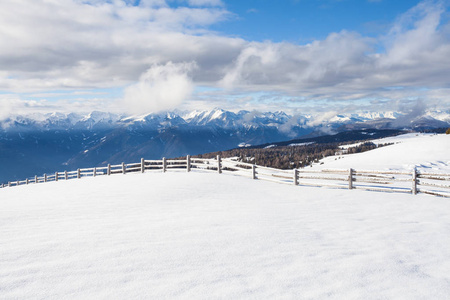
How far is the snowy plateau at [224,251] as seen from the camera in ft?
16.7

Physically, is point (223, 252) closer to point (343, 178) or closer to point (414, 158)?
point (343, 178)

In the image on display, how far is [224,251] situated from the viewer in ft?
22.2

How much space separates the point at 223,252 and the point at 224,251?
2.6 inches

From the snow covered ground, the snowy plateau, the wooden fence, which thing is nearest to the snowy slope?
the wooden fence

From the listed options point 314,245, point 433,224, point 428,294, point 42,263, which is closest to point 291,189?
point 433,224

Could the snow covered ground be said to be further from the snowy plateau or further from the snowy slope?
the snowy slope

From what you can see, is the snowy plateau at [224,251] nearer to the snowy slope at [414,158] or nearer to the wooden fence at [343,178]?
the wooden fence at [343,178]

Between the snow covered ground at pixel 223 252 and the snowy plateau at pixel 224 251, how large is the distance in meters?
0.03

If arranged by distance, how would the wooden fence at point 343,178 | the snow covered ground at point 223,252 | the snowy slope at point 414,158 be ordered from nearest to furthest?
the snow covered ground at point 223,252, the wooden fence at point 343,178, the snowy slope at point 414,158

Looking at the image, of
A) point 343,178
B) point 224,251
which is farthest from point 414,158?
point 224,251

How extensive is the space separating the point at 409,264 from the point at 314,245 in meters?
2.05

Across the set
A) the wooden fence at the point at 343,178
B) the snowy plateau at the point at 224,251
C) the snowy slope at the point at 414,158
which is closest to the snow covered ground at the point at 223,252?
the snowy plateau at the point at 224,251

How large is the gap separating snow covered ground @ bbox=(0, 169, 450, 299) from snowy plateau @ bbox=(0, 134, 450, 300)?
0.03 metres

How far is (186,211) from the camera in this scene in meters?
11.4
